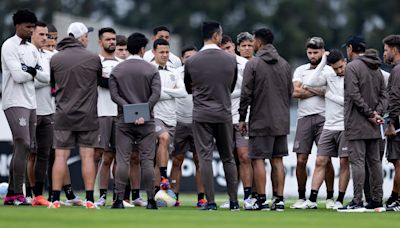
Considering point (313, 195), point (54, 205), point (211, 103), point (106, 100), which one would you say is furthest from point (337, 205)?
point (54, 205)

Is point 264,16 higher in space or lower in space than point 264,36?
higher

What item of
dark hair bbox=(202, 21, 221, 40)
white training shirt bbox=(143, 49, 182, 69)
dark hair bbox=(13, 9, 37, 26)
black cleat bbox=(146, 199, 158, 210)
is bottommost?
black cleat bbox=(146, 199, 158, 210)

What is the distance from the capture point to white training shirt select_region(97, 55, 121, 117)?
21391 mm

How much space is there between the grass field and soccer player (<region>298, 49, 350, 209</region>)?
145 cm

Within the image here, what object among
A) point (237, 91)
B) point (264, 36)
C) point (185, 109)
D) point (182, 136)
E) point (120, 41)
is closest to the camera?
point (264, 36)

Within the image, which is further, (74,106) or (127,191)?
(127,191)

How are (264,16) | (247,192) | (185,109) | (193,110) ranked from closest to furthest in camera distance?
(193,110) < (247,192) < (185,109) < (264,16)

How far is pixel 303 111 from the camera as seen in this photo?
870 inches

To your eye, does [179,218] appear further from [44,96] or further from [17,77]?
[44,96]

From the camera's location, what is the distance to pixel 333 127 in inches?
851

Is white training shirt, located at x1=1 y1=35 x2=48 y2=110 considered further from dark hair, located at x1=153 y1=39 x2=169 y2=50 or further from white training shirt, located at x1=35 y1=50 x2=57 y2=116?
dark hair, located at x1=153 y1=39 x2=169 y2=50

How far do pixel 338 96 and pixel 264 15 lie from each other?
53.0m

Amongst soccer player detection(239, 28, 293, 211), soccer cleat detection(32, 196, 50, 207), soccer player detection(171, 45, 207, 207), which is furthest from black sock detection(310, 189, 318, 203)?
soccer cleat detection(32, 196, 50, 207)

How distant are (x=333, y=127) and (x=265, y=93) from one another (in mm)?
1814
